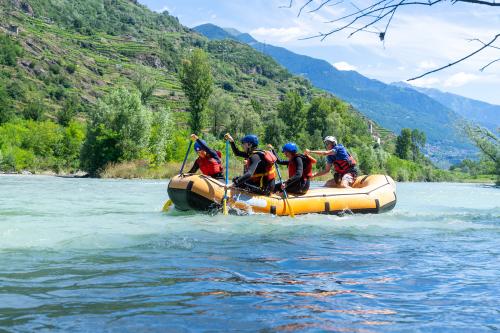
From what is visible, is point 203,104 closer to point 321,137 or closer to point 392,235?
point 321,137

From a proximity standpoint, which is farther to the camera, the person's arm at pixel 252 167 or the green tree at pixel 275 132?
the green tree at pixel 275 132

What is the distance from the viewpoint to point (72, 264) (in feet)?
19.0

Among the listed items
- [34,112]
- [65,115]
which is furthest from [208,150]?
[34,112]

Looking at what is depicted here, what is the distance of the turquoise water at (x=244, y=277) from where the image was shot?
388 centimetres

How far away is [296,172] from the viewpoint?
37.7 ft

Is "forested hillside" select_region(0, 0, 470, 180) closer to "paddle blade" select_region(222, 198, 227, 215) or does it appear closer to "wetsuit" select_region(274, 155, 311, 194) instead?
"wetsuit" select_region(274, 155, 311, 194)

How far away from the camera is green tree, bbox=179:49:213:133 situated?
53.3 meters

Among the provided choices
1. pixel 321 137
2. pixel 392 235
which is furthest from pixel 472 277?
pixel 321 137

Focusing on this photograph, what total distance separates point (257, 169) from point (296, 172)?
871 millimetres

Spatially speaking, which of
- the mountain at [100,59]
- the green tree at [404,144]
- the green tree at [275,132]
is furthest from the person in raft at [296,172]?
the green tree at [404,144]

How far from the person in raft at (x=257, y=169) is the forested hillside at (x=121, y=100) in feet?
81.5

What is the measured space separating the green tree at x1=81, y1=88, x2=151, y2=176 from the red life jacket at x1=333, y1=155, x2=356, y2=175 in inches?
959

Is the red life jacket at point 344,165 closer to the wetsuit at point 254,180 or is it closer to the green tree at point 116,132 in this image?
the wetsuit at point 254,180

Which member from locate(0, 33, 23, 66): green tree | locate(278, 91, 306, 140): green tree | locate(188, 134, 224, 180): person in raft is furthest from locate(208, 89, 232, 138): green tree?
locate(188, 134, 224, 180): person in raft
